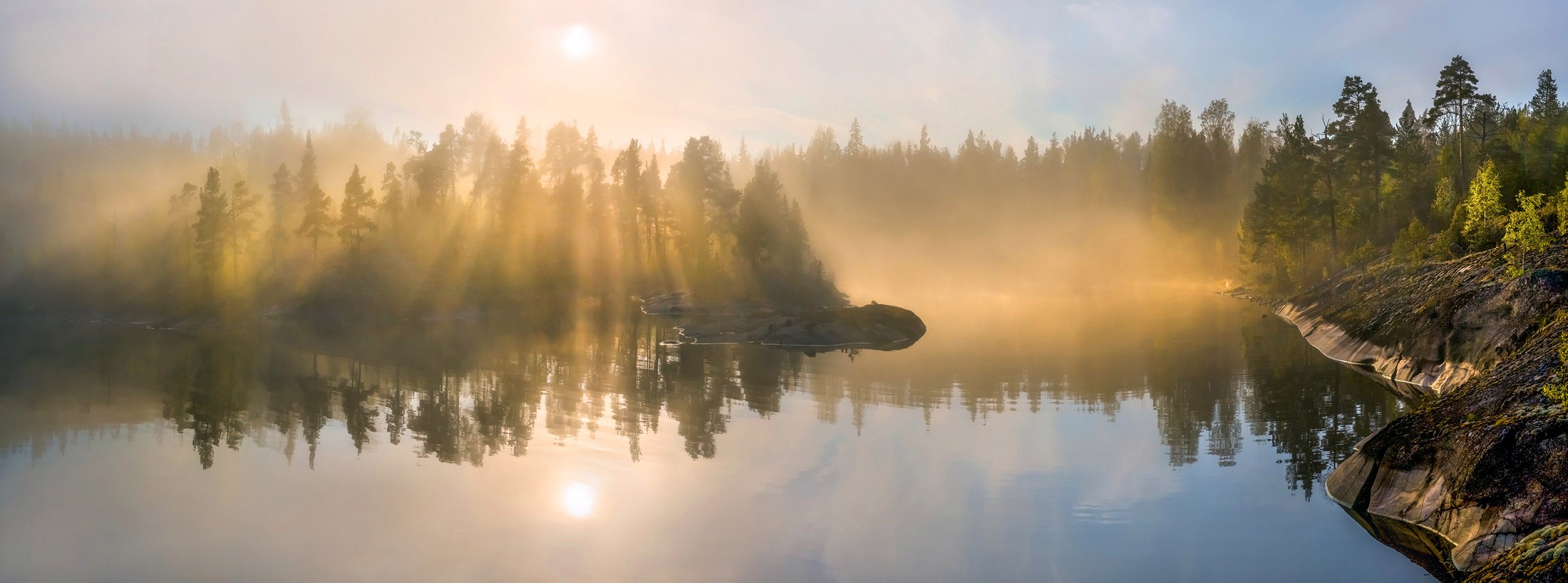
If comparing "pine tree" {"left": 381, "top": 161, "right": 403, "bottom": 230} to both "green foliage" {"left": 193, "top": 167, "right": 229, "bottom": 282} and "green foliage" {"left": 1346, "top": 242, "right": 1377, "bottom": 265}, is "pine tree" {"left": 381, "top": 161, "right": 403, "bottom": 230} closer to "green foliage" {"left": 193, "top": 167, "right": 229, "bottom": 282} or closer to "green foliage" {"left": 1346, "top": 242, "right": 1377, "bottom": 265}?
"green foliage" {"left": 193, "top": 167, "right": 229, "bottom": 282}

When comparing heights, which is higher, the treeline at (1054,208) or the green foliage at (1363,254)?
the treeline at (1054,208)

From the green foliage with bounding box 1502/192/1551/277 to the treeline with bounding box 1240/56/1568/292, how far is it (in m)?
11.5

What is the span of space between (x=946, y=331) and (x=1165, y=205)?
8792 centimetres

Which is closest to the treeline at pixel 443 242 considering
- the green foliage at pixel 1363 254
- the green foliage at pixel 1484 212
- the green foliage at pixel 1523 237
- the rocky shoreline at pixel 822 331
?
the rocky shoreline at pixel 822 331

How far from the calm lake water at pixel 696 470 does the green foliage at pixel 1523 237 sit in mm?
6723

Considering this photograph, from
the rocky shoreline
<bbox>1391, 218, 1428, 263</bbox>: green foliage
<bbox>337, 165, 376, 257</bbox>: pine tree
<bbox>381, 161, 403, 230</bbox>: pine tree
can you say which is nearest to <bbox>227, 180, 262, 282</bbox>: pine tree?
<bbox>337, 165, 376, 257</bbox>: pine tree

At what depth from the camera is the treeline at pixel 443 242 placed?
323ft

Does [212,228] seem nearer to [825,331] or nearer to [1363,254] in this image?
[825,331]

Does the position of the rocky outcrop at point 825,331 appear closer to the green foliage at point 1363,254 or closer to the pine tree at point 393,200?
the green foliage at point 1363,254

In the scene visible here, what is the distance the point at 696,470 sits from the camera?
1024 inches

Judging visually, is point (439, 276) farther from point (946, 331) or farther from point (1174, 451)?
point (1174, 451)

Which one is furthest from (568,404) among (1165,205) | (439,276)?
(1165,205)

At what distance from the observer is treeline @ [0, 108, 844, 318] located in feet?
323

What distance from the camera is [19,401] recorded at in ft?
127
